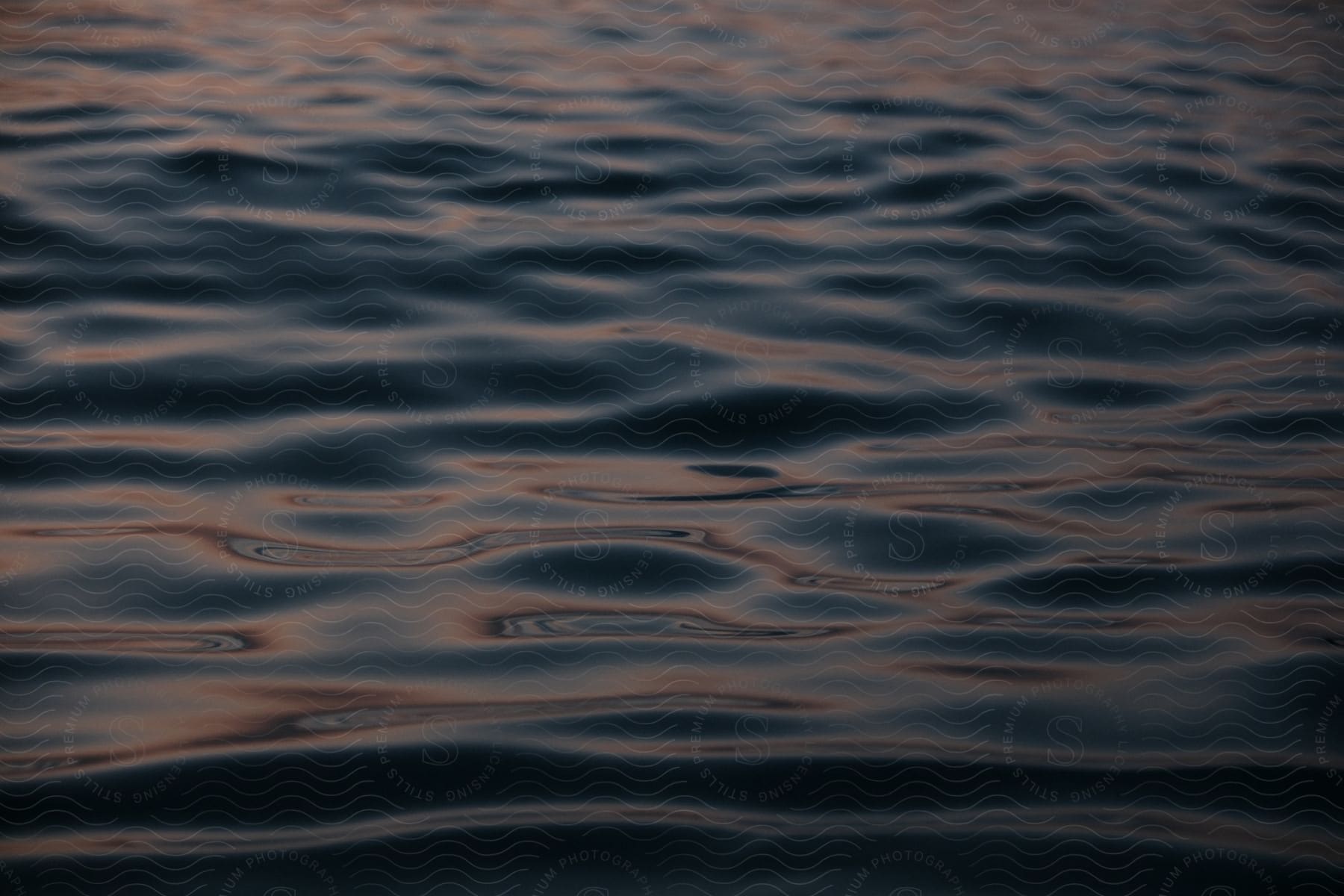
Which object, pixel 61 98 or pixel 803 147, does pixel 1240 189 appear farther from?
pixel 61 98

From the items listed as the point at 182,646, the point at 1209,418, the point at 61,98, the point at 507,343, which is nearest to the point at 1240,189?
the point at 1209,418

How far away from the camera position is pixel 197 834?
41.3 inches

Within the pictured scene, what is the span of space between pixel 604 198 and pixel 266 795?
4.40 feet
